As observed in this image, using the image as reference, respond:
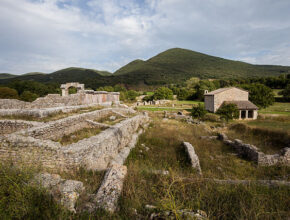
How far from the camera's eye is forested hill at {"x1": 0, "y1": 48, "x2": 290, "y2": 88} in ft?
391

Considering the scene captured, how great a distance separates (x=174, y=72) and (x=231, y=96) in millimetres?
118852

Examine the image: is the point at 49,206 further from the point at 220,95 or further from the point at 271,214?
the point at 220,95

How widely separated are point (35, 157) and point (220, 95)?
1398 inches

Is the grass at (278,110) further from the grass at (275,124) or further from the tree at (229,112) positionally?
the tree at (229,112)

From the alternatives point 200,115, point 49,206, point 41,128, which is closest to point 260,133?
point 200,115

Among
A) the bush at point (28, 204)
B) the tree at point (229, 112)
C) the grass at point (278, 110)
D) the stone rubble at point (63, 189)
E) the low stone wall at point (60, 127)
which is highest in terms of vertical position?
Result: the low stone wall at point (60, 127)

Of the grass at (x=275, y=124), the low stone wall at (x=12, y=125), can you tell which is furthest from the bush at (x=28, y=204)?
the grass at (x=275, y=124)

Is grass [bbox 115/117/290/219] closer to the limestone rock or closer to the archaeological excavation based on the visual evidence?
the archaeological excavation

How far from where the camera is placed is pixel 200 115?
25.4m

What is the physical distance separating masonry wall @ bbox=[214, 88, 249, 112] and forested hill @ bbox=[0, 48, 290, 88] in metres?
88.7

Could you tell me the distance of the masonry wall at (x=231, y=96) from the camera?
103ft

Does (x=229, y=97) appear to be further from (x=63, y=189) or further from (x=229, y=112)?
(x=63, y=189)

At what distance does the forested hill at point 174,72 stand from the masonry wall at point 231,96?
291ft

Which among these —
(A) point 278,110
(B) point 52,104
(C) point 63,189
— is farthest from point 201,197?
(A) point 278,110
